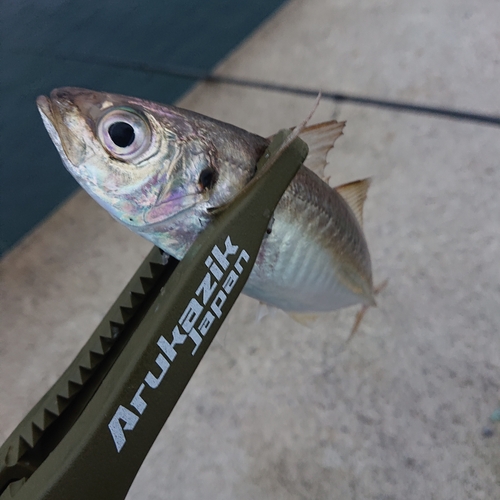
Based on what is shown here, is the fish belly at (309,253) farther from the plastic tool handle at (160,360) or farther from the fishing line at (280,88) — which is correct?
the fishing line at (280,88)

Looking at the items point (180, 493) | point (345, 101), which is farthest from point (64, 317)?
point (345, 101)

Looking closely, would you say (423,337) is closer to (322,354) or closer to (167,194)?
(322,354)

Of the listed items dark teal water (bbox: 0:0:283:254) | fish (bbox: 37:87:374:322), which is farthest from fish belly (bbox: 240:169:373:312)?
dark teal water (bbox: 0:0:283:254)

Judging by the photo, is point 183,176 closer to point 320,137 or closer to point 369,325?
point 320,137

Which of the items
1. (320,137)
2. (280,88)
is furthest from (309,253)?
(280,88)

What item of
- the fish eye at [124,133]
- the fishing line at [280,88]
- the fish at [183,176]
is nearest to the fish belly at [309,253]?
the fish at [183,176]

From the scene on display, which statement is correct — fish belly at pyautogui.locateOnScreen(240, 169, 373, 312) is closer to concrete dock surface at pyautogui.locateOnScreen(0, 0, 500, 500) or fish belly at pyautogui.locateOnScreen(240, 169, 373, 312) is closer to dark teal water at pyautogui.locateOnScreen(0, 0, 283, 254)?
concrete dock surface at pyautogui.locateOnScreen(0, 0, 500, 500)
